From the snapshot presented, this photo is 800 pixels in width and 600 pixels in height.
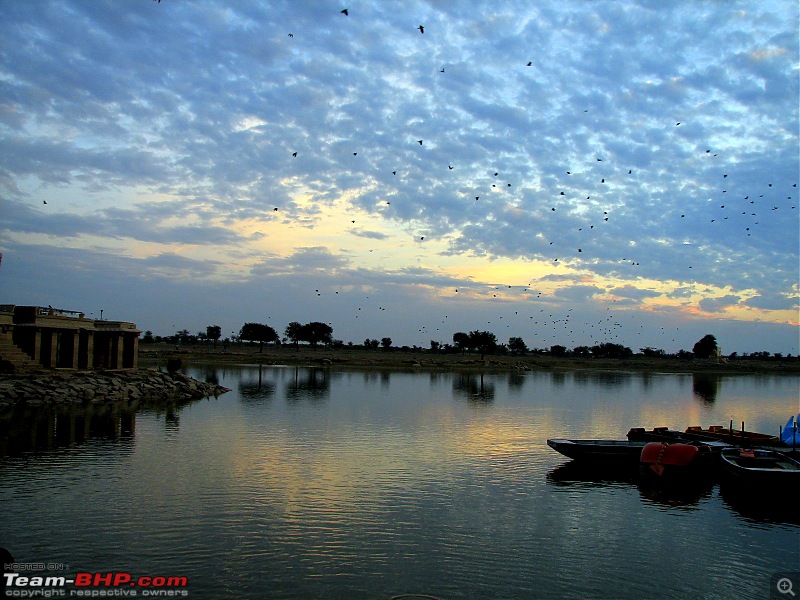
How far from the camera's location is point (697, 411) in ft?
199

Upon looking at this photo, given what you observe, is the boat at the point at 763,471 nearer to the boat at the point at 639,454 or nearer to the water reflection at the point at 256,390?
the boat at the point at 639,454

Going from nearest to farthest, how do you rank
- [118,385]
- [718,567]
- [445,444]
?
[718,567] < [445,444] < [118,385]

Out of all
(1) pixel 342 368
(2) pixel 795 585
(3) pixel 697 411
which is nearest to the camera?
(2) pixel 795 585

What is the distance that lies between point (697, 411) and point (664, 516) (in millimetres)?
43517

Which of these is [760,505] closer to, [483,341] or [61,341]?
[61,341]

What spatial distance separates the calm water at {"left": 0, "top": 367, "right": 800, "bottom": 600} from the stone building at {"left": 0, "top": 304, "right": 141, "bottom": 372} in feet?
31.1

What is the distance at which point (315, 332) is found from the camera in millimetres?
192875

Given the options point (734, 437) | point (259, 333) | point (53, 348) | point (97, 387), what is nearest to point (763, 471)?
point (734, 437)

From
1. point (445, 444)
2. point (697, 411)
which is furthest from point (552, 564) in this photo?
point (697, 411)

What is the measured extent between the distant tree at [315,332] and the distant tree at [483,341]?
45.9 meters

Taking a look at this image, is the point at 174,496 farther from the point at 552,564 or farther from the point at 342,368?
the point at 342,368

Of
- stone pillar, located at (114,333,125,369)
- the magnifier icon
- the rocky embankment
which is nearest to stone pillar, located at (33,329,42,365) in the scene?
the rocky embankment

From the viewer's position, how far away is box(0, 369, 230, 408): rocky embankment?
144ft

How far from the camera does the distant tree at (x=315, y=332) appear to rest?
192m
